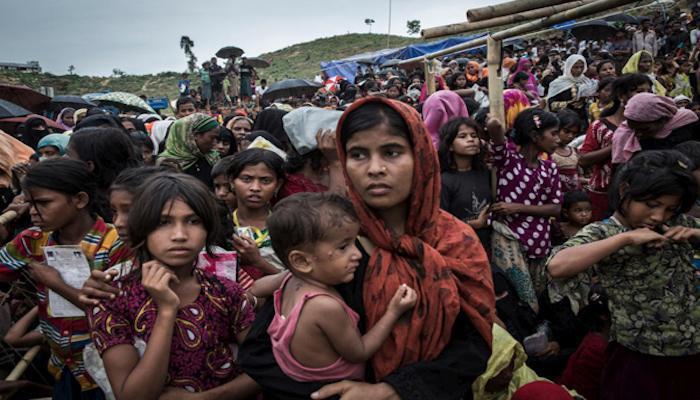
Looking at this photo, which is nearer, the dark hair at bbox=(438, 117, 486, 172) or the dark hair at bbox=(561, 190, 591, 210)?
the dark hair at bbox=(438, 117, 486, 172)

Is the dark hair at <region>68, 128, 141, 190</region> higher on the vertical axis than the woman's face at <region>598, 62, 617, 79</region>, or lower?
lower

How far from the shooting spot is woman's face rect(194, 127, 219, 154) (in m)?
4.60

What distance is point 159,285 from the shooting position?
1592mm

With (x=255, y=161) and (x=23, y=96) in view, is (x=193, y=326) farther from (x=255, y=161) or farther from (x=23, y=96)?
(x=23, y=96)

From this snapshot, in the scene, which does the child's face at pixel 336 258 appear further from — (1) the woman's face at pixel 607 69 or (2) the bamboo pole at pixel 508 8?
(1) the woman's face at pixel 607 69

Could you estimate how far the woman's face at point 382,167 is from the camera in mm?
1591

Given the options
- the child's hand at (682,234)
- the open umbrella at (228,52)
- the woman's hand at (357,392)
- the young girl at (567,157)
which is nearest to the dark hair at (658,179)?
the child's hand at (682,234)

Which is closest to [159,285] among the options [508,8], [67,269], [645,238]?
[67,269]

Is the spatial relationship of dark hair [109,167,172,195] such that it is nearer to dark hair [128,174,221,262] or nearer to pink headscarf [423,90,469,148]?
dark hair [128,174,221,262]

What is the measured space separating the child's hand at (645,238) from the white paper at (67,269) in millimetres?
2622

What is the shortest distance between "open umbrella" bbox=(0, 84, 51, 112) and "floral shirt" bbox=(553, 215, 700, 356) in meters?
13.1

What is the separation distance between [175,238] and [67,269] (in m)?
0.84

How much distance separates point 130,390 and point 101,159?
1.86 m

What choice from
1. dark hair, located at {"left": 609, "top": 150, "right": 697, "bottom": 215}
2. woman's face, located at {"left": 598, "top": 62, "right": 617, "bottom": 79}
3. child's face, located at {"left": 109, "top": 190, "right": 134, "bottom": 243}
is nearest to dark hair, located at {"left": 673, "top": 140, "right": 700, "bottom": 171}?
dark hair, located at {"left": 609, "top": 150, "right": 697, "bottom": 215}
